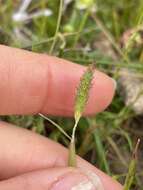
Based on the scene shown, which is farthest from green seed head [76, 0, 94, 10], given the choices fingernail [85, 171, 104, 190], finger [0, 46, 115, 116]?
fingernail [85, 171, 104, 190]

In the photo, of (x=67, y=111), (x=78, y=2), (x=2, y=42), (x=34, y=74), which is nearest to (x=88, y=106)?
(x=67, y=111)

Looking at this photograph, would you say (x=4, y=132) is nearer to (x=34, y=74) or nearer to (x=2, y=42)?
(x=34, y=74)

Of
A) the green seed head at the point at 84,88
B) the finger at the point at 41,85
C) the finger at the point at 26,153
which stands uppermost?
the green seed head at the point at 84,88

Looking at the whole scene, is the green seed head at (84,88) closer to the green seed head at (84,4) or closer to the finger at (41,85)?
the finger at (41,85)

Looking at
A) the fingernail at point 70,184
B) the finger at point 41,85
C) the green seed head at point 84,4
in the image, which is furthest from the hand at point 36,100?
the green seed head at point 84,4

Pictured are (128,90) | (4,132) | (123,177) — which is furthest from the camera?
(128,90)

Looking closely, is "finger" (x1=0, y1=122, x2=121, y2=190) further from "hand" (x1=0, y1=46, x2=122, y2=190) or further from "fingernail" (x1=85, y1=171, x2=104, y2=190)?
"fingernail" (x1=85, y1=171, x2=104, y2=190)
